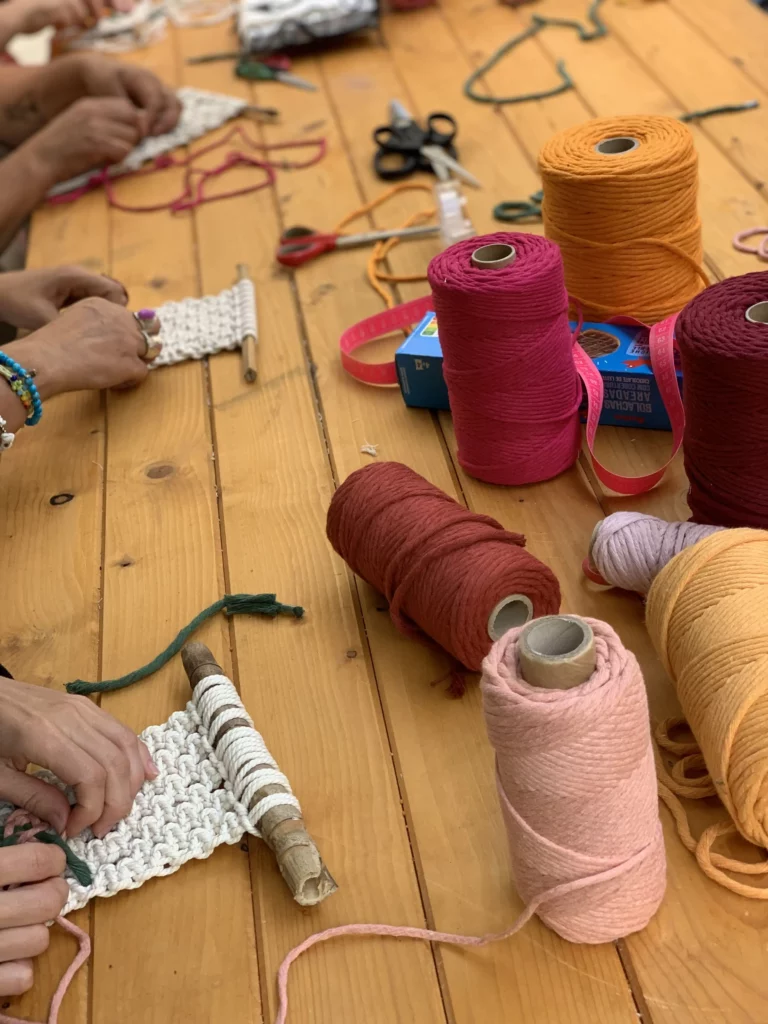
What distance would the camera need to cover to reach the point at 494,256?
4.51ft

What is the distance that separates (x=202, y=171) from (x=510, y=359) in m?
1.36

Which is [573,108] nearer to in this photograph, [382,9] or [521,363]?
[382,9]

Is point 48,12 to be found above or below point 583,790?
above

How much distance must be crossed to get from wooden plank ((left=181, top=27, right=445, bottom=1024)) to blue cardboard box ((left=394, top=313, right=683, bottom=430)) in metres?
0.17

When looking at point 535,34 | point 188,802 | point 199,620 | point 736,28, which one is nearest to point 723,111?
point 736,28

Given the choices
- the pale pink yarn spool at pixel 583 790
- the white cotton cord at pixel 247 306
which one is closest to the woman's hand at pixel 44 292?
the white cotton cord at pixel 247 306

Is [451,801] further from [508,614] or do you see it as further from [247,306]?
[247,306]

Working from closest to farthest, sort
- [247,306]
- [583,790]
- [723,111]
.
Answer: [583,790], [247,306], [723,111]

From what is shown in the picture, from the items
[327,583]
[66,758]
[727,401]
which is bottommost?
[327,583]

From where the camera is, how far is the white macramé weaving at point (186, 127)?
2516 mm

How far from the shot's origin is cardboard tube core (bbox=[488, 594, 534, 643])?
3.73ft

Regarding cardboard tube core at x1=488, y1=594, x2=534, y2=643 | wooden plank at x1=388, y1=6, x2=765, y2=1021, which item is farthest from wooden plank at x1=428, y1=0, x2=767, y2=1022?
cardboard tube core at x1=488, y1=594, x2=534, y2=643

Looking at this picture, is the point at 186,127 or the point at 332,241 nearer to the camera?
the point at 332,241

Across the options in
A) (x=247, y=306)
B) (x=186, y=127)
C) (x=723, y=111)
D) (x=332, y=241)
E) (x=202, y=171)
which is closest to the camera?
(x=247, y=306)
